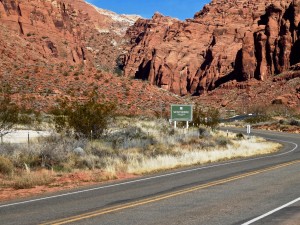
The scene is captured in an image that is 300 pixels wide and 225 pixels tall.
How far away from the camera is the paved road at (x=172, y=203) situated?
903cm

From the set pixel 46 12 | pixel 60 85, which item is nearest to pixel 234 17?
pixel 46 12

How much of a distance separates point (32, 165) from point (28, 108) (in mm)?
30899

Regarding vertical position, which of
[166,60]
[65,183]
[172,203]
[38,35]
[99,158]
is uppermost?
[166,60]

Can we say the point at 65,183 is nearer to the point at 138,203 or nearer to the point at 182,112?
the point at 138,203

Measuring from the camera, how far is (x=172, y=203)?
10.7 m

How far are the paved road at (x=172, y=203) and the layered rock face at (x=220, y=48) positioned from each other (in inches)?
4856

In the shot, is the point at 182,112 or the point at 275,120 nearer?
the point at 182,112

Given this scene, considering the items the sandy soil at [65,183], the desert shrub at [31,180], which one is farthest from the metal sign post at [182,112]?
the desert shrub at [31,180]

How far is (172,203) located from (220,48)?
6156 inches

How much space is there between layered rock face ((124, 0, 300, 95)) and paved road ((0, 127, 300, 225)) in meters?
123

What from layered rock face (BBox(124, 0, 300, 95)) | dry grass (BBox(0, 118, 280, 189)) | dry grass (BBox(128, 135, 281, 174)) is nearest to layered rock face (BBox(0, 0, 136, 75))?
dry grass (BBox(0, 118, 280, 189))

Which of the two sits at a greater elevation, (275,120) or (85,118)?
(85,118)

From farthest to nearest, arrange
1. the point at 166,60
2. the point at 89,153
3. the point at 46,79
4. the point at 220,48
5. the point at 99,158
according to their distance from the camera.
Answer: the point at 166,60, the point at 220,48, the point at 46,79, the point at 89,153, the point at 99,158

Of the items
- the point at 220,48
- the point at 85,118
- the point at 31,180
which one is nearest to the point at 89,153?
the point at 85,118
